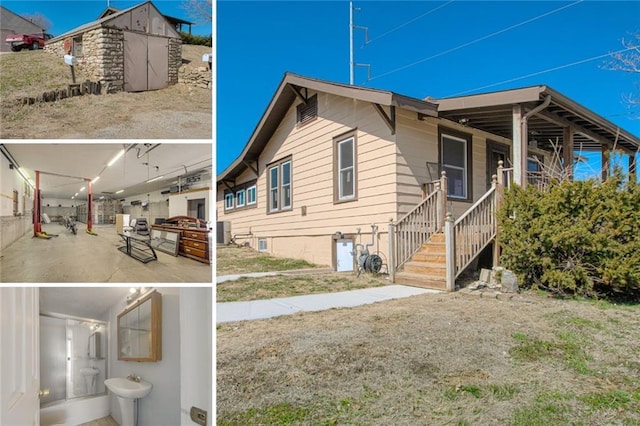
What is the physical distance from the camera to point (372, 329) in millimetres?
3303

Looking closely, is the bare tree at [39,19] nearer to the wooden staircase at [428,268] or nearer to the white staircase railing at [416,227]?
the wooden staircase at [428,268]

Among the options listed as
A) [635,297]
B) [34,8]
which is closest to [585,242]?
[635,297]

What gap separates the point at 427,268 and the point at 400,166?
1.84 m

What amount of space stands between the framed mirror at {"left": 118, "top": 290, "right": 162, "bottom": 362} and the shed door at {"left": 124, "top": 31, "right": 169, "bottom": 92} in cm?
146

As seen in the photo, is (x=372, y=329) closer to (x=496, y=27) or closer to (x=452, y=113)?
(x=452, y=113)

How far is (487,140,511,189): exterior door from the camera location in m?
8.11

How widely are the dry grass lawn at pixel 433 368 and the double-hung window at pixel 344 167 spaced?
4.01 meters

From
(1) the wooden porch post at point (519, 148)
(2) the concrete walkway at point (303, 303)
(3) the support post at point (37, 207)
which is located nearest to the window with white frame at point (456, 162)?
(1) the wooden porch post at point (519, 148)

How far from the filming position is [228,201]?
12.8 metres

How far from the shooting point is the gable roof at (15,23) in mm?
1186

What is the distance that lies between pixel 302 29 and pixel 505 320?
15.5 feet

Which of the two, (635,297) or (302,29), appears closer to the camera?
(635,297)

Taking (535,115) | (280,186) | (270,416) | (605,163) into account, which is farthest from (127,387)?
(280,186)

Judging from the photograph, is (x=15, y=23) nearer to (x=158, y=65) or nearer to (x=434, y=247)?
(x=158, y=65)
